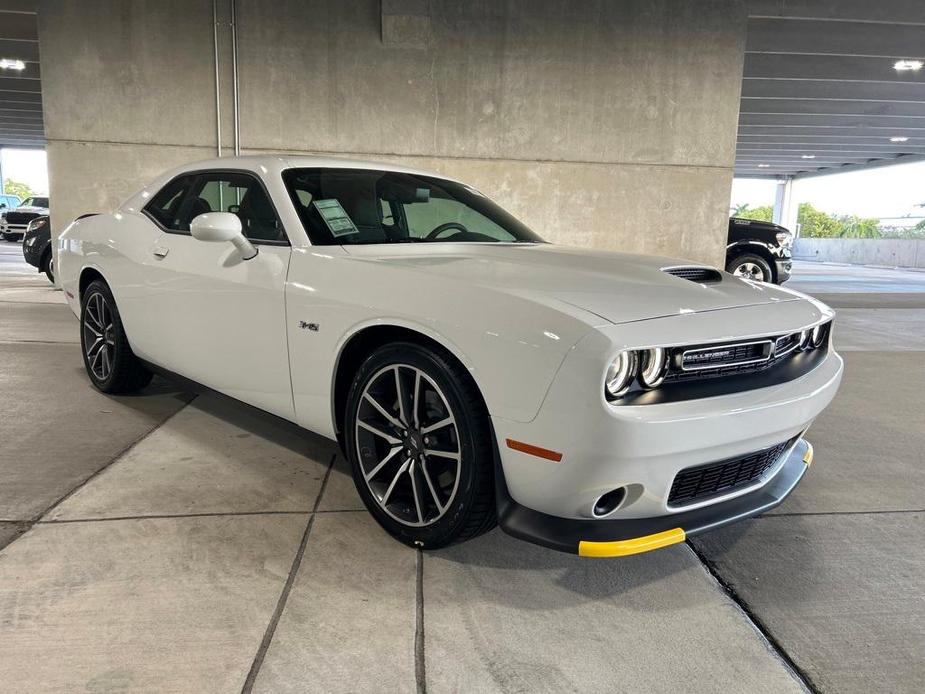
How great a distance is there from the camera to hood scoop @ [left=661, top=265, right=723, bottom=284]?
8.17ft

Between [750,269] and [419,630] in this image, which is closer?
[419,630]

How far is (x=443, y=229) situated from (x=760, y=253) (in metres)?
8.79

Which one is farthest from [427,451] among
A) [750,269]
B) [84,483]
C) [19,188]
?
[19,188]

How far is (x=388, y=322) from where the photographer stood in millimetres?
2240

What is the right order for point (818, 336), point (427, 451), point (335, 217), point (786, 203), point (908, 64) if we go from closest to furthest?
1. point (427, 451)
2. point (818, 336)
3. point (335, 217)
4. point (908, 64)
5. point (786, 203)

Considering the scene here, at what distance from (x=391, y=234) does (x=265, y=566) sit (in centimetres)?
143

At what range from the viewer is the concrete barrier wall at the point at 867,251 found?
31.2 metres

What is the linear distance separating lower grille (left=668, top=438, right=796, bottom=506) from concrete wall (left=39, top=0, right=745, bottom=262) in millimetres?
7055

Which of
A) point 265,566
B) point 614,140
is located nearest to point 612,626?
point 265,566

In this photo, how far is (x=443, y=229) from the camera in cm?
318

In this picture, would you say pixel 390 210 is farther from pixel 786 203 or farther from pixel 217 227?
pixel 786 203

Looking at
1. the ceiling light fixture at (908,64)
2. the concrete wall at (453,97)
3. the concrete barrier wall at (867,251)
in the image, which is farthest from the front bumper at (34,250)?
the concrete barrier wall at (867,251)

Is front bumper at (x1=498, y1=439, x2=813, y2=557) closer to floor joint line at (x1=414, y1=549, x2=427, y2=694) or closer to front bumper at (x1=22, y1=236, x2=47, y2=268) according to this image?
floor joint line at (x1=414, y1=549, x2=427, y2=694)

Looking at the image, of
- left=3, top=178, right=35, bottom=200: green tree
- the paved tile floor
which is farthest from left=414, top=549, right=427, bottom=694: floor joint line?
left=3, top=178, right=35, bottom=200: green tree
